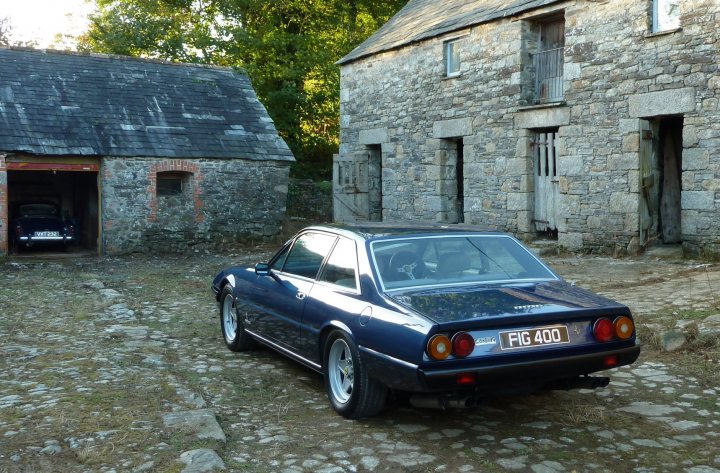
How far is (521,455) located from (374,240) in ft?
6.28

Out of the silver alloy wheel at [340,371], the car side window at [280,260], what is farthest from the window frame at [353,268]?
the car side window at [280,260]

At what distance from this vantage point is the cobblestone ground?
4344 mm

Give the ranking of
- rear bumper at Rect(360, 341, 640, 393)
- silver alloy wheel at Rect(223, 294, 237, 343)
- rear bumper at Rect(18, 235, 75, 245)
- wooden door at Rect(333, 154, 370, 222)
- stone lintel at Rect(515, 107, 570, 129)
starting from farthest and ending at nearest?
wooden door at Rect(333, 154, 370, 222) < rear bumper at Rect(18, 235, 75, 245) < stone lintel at Rect(515, 107, 570, 129) < silver alloy wheel at Rect(223, 294, 237, 343) < rear bumper at Rect(360, 341, 640, 393)

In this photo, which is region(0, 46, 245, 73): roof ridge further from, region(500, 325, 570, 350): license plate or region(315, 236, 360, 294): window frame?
region(500, 325, 570, 350): license plate

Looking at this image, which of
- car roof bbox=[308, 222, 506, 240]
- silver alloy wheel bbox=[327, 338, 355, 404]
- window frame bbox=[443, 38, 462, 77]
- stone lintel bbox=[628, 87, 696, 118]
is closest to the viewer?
silver alloy wheel bbox=[327, 338, 355, 404]

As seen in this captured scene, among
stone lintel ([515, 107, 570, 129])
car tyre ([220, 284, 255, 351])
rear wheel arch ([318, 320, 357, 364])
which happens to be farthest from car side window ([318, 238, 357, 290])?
stone lintel ([515, 107, 570, 129])

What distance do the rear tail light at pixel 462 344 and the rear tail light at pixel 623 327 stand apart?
3.44 feet

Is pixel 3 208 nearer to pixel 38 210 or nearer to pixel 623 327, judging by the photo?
pixel 38 210

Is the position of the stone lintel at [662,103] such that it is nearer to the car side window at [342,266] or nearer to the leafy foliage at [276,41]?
the car side window at [342,266]

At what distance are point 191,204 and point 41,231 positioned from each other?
12.0 feet

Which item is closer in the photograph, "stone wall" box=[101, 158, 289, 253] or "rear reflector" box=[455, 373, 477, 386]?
"rear reflector" box=[455, 373, 477, 386]

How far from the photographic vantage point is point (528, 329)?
14.9ft

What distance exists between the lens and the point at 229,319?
7555mm

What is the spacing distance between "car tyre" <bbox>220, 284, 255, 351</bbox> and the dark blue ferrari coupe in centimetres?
75
